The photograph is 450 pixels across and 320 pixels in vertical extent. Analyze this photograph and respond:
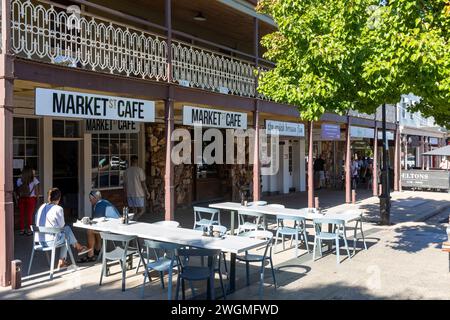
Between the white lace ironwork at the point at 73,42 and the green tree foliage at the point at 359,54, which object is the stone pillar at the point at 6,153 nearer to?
the white lace ironwork at the point at 73,42

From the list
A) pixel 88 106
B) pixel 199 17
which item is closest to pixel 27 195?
pixel 88 106

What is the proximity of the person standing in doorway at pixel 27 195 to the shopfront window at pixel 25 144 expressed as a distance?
0.59 meters

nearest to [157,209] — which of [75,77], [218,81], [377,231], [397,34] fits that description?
[218,81]

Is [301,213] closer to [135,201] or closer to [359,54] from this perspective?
[359,54]

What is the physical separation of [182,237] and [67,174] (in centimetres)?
635

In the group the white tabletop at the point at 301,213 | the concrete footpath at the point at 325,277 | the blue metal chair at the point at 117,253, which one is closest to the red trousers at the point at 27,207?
the concrete footpath at the point at 325,277

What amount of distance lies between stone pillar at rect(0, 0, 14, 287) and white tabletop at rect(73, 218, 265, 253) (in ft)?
3.72

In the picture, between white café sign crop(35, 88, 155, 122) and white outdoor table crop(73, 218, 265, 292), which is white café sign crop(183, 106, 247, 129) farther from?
white outdoor table crop(73, 218, 265, 292)

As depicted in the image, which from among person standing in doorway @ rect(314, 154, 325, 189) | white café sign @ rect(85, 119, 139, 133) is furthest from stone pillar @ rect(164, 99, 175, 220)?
person standing in doorway @ rect(314, 154, 325, 189)

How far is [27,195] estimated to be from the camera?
9.84 meters

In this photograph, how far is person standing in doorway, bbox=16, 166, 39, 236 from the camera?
9828 mm

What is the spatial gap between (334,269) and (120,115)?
14.7 feet

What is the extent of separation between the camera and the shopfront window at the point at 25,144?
416 inches

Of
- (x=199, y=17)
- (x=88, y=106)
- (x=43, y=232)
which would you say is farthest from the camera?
(x=199, y=17)
